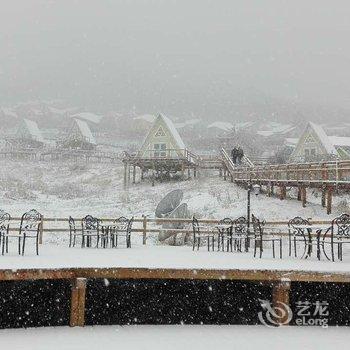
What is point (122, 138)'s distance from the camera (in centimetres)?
8781

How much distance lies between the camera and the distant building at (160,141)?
4450 centimetres

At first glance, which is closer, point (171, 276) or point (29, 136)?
point (171, 276)

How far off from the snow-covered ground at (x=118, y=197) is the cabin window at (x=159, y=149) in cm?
408

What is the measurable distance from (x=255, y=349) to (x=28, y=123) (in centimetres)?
7016

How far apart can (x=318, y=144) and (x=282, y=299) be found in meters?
36.5

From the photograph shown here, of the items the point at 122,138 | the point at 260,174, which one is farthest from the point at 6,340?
the point at 122,138

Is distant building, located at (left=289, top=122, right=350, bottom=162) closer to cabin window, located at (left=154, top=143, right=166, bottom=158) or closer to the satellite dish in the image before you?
cabin window, located at (left=154, top=143, right=166, bottom=158)

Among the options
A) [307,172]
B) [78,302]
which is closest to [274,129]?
[307,172]

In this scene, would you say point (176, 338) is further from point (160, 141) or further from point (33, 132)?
point (33, 132)

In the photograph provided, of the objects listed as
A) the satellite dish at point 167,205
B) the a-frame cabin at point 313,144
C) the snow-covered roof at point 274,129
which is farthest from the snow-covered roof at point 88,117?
the satellite dish at point 167,205

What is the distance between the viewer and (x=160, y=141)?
148 ft

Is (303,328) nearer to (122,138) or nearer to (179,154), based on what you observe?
(179,154)

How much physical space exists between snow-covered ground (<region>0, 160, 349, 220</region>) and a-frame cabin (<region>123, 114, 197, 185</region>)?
5.57ft

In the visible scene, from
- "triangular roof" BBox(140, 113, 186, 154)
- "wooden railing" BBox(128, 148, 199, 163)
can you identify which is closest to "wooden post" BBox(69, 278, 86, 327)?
"wooden railing" BBox(128, 148, 199, 163)
